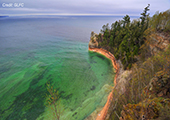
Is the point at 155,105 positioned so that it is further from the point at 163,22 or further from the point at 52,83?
the point at 52,83

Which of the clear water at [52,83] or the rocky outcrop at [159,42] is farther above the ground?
the rocky outcrop at [159,42]

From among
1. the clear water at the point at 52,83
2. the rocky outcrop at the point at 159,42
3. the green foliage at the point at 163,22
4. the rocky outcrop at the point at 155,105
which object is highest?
the green foliage at the point at 163,22

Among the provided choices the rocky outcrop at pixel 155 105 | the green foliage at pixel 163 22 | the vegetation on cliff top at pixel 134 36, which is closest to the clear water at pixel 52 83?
the vegetation on cliff top at pixel 134 36

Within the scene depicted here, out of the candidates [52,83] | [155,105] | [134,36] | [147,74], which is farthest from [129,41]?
[52,83]

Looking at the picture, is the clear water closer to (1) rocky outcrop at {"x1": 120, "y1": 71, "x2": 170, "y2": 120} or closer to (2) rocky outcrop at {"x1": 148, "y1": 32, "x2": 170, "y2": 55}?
(1) rocky outcrop at {"x1": 120, "y1": 71, "x2": 170, "y2": 120}

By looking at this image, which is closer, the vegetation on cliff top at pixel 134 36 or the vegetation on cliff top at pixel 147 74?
the vegetation on cliff top at pixel 147 74

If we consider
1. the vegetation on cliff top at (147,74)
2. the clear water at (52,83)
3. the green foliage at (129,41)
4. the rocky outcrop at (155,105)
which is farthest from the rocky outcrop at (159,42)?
the clear water at (52,83)

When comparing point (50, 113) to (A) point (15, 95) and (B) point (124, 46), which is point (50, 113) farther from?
(B) point (124, 46)


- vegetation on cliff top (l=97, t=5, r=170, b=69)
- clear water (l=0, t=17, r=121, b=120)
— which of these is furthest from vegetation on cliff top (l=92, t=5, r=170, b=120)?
clear water (l=0, t=17, r=121, b=120)

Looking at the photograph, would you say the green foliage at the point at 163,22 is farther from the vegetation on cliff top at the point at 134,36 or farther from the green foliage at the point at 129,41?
the green foliage at the point at 129,41

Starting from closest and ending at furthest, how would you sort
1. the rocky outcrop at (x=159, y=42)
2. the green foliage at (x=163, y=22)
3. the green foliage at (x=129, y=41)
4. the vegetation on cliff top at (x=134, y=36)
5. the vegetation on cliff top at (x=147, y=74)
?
the vegetation on cliff top at (x=147, y=74)
the rocky outcrop at (x=159, y=42)
the green foliage at (x=163, y=22)
the vegetation on cliff top at (x=134, y=36)
the green foliage at (x=129, y=41)

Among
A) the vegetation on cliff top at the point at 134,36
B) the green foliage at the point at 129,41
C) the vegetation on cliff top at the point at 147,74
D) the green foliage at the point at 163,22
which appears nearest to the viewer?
the vegetation on cliff top at the point at 147,74
